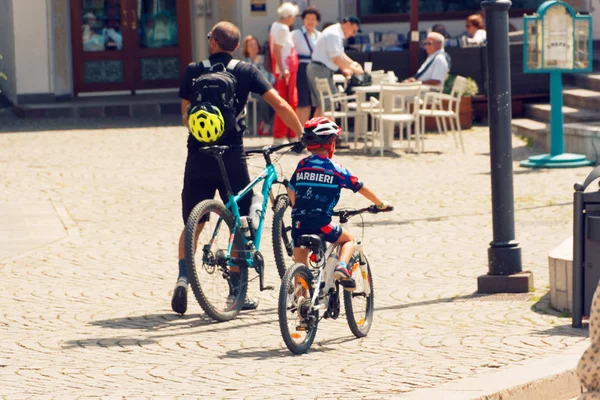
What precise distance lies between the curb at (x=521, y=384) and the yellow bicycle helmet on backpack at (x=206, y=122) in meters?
2.32

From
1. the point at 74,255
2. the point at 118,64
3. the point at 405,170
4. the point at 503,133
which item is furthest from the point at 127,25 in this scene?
the point at 503,133

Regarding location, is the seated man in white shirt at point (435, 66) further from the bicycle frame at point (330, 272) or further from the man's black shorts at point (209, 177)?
the bicycle frame at point (330, 272)

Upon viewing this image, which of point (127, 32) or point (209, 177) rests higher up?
point (127, 32)

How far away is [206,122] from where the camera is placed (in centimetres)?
755

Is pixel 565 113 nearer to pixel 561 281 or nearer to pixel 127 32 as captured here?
pixel 561 281

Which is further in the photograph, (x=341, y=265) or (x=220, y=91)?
(x=220, y=91)

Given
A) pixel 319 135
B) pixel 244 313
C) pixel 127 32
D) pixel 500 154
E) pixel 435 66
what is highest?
pixel 127 32

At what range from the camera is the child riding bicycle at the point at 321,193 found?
6.93 m

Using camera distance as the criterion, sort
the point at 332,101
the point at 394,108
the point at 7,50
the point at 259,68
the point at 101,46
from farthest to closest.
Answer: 1. the point at 101,46
2. the point at 7,50
3. the point at 259,68
4. the point at 394,108
5. the point at 332,101

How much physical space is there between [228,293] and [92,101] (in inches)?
640

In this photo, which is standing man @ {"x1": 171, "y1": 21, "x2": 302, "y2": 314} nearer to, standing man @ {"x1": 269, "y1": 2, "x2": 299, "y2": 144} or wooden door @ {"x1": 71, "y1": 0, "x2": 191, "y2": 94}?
standing man @ {"x1": 269, "y1": 2, "x2": 299, "y2": 144}

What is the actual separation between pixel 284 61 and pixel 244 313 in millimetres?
8924

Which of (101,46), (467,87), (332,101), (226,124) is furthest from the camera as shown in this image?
(101,46)

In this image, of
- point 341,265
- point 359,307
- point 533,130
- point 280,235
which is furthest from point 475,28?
point 341,265
